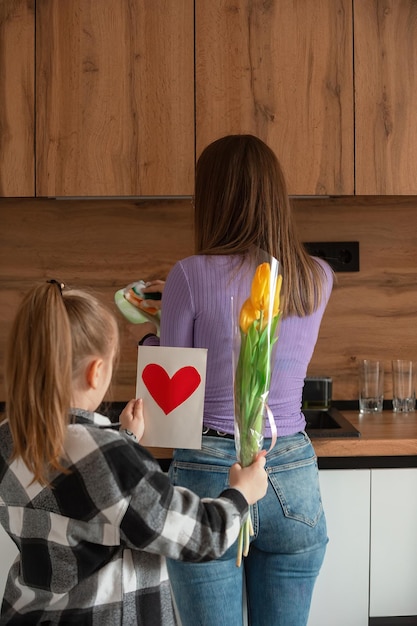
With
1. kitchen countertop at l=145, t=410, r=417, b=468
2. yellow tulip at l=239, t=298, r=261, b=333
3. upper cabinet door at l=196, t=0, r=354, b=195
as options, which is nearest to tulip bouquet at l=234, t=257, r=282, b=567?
yellow tulip at l=239, t=298, r=261, b=333

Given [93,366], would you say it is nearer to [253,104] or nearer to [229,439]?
[229,439]

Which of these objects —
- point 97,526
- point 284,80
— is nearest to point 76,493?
point 97,526

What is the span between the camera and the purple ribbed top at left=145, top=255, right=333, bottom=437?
1.68 metres

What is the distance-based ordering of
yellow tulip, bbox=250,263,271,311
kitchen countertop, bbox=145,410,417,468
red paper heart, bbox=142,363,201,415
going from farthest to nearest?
kitchen countertop, bbox=145,410,417,468 < red paper heart, bbox=142,363,201,415 < yellow tulip, bbox=250,263,271,311

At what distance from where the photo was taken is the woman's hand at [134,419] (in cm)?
153

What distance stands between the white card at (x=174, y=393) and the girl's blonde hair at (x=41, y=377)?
253mm

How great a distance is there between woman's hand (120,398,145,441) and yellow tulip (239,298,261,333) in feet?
0.88

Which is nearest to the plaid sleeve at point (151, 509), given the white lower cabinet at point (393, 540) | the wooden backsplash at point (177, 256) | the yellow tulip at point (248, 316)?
the yellow tulip at point (248, 316)

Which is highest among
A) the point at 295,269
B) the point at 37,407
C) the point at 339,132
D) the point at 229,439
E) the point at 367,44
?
the point at 367,44

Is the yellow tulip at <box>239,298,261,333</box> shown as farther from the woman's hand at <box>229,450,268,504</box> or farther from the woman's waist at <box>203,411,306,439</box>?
the woman's waist at <box>203,411,306,439</box>

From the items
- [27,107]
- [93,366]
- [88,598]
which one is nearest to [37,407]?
[93,366]

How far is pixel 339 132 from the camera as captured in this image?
2582mm

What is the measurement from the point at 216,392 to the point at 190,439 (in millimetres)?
178

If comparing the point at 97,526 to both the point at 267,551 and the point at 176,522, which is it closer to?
the point at 176,522
